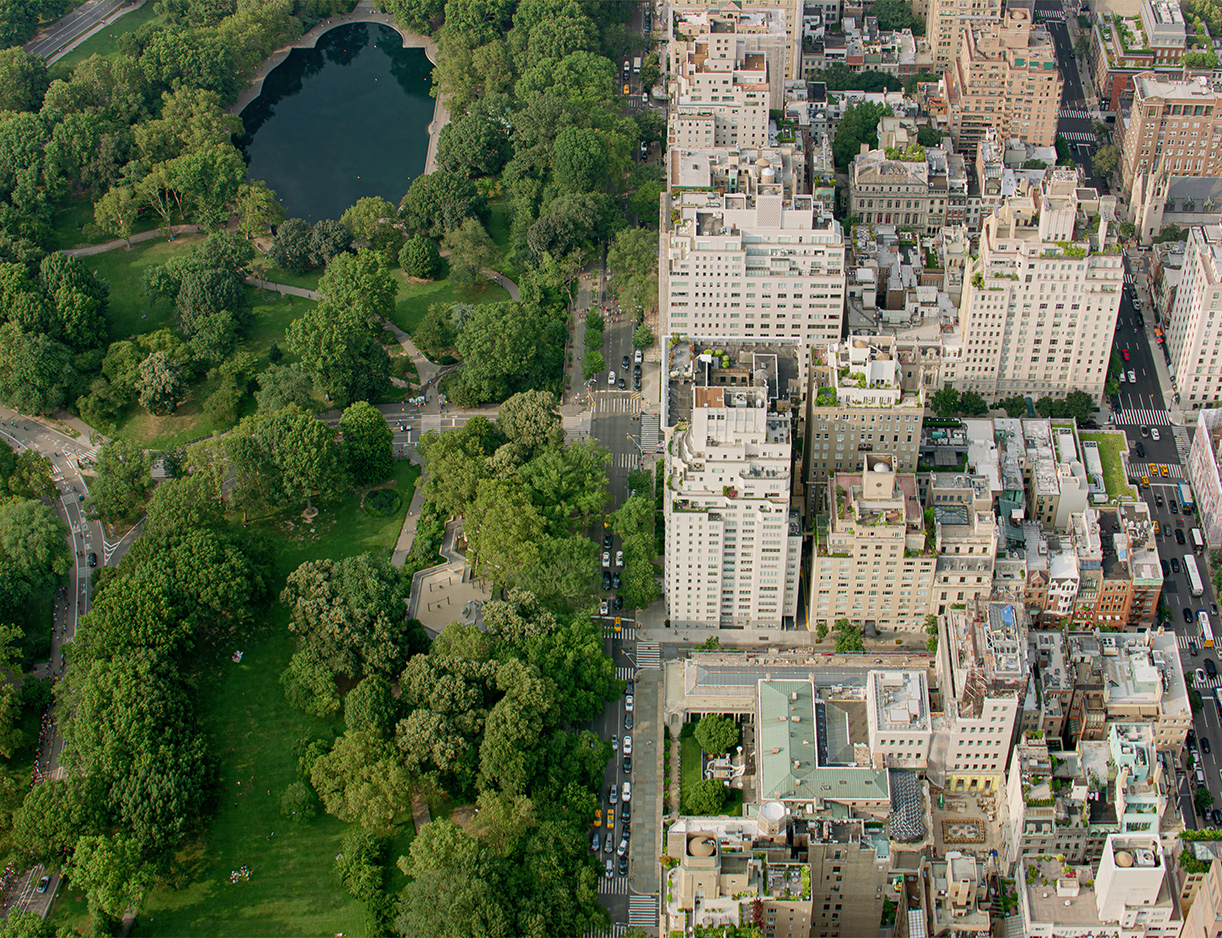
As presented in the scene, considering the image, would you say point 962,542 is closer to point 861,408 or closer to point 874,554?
point 874,554

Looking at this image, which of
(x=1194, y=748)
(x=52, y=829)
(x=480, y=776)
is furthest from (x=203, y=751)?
(x=1194, y=748)

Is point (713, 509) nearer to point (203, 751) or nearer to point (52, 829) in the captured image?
point (203, 751)

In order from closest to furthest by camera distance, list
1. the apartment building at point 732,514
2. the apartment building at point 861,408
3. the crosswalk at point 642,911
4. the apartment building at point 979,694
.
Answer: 1. the apartment building at point 979,694
2. the crosswalk at point 642,911
3. the apartment building at point 732,514
4. the apartment building at point 861,408

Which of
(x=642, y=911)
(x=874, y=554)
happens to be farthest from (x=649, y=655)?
(x=642, y=911)

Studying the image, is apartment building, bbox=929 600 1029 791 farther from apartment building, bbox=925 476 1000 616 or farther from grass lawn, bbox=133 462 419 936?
grass lawn, bbox=133 462 419 936

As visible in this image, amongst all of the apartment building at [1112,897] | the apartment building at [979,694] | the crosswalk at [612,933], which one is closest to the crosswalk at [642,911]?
the crosswalk at [612,933]

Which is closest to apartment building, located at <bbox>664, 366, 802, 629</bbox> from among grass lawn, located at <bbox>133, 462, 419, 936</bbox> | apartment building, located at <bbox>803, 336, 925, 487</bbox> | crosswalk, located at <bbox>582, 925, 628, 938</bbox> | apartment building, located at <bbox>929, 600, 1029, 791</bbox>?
apartment building, located at <bbox>803, 336, 925, 487</bbox>

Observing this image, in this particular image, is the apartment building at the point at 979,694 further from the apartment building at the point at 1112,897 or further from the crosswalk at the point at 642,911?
the crosswalk at the point at 642,911
